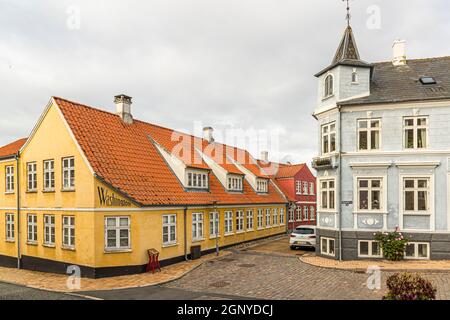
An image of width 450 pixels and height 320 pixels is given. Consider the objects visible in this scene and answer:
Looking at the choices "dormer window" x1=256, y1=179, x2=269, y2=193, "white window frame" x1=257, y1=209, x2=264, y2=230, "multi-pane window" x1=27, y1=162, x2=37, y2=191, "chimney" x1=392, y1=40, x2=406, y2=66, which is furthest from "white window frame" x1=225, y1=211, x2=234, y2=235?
"chimney" x1=392, y1=40, x2=406, y2=66

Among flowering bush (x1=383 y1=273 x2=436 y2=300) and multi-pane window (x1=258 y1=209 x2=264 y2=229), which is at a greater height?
flowering bush (x1=383 y1=273 x2=436 y2=300)

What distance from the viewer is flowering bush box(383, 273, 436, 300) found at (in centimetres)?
782

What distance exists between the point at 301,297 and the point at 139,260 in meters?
8.07

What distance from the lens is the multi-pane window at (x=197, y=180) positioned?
2173 cm

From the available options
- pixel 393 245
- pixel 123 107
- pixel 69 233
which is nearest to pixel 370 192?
pixel 393 245

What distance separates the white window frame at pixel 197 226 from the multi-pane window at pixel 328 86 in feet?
34.2

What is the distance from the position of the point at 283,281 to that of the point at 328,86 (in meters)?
11.4

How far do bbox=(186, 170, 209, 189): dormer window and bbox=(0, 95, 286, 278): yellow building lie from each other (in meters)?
0.08

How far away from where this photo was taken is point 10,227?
21297mm

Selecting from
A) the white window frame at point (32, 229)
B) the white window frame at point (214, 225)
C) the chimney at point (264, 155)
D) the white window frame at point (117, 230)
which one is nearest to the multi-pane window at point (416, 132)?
the white window frame at point (214, 225)

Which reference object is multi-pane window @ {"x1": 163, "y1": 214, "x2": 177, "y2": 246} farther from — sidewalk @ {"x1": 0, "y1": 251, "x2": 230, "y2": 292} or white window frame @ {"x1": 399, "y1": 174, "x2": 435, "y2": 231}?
white window frame @ {"x1": 399, "y1": 174, "x2": 435, "y2": 231}

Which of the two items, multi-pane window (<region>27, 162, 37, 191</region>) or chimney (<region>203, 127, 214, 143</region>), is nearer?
multi-pane window (<region>27, 162, 37, 191</region>)

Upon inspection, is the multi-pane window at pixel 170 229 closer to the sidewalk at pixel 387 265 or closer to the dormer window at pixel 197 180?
the dormer window at pixel 197 180
